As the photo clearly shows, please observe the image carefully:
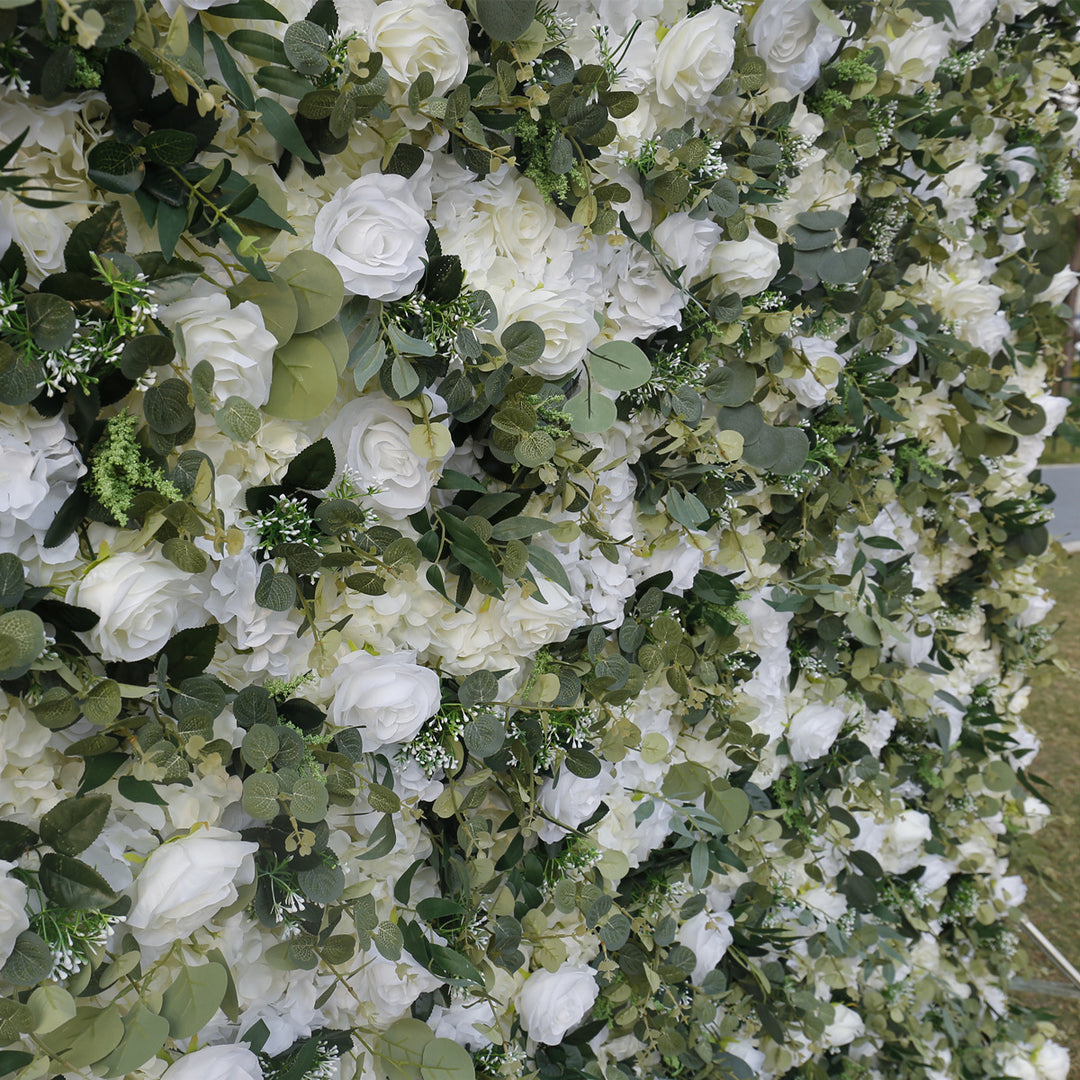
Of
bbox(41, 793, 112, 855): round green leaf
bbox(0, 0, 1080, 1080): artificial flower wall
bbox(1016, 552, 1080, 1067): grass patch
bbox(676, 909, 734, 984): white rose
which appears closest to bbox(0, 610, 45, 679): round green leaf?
bbox(0, 0, 1080, 1080): artificial flower wall

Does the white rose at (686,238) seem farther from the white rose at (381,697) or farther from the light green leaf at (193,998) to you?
the light green leaf at (193,998)

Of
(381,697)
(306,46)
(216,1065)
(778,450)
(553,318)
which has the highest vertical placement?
(306,46)

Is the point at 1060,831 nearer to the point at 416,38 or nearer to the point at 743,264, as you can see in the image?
the point at 743,264

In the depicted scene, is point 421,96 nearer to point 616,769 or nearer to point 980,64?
point 616,769

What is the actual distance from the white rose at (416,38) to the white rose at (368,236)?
0.10 m

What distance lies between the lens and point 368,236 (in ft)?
2.26

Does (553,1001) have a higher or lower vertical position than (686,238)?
lower

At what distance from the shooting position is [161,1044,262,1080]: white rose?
2.23 feet

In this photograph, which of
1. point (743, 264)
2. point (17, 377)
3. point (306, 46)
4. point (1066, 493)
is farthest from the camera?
point (1066, 493)

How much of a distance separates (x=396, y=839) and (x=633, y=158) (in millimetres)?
768

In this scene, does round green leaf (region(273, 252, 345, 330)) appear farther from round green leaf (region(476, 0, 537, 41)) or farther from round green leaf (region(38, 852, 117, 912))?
round green leaf (region(38, 852, 117, 912))

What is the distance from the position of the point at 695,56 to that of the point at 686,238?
18 cm

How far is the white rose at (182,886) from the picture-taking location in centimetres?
63

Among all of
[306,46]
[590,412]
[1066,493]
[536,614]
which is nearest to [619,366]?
[590,412]
